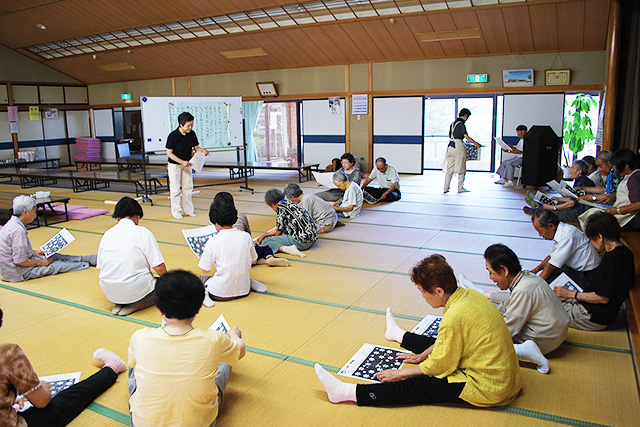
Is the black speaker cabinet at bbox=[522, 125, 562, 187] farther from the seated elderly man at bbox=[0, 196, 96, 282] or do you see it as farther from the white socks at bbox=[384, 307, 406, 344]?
the seated elderly man at bbox=[0, 196, 96, 282]

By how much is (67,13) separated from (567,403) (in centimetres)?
1208

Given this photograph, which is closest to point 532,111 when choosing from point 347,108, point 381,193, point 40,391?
point 347,108

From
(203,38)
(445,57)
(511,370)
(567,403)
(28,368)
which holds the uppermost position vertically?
(203,38)

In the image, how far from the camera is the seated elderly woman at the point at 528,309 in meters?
2.59

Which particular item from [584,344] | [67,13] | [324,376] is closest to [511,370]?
[324,376]

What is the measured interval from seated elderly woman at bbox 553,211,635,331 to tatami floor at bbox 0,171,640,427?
0.12 meters

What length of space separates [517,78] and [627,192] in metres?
5.53

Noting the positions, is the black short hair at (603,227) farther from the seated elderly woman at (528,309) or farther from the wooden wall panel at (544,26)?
the wooden wall panel at (544,26)

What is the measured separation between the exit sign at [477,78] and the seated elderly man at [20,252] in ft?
26.7

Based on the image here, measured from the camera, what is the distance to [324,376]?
7.96 feet

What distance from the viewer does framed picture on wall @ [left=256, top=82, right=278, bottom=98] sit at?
40.1 ft

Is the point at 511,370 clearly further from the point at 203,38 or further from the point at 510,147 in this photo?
the point at 203,38

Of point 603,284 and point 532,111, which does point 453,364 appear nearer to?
point 603,284

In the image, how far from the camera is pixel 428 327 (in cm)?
313
